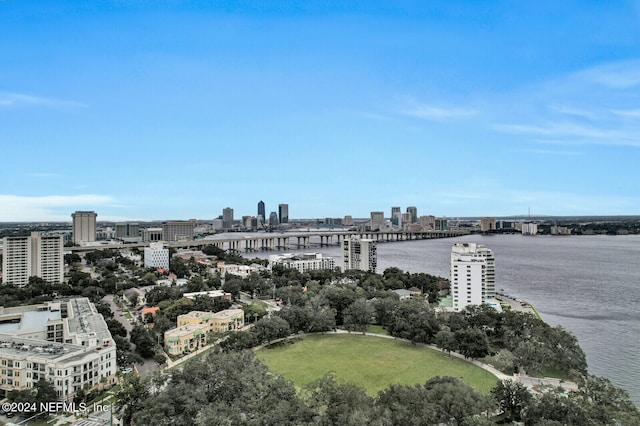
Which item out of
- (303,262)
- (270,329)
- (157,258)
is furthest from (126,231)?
(270,329)

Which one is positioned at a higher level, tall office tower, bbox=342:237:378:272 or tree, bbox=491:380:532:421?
tall office tower, bbox=342:237:378:272

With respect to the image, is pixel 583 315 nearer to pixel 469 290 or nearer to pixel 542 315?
pixel 542 315

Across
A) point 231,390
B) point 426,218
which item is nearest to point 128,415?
point 231,390

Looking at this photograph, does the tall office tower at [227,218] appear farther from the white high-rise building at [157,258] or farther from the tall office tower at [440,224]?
the white high-rise building at [157,258]

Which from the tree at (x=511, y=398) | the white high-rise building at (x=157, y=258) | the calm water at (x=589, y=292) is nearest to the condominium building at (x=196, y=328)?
the tree at (x=511, y=398)

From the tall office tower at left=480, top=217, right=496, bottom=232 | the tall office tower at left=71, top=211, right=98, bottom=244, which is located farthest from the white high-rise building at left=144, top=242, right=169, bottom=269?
the tall office tower at left=480, top=217, right=496, bottom=232

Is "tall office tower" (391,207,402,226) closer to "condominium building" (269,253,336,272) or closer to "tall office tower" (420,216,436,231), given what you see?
"tall office tower" (420,216,436,231)
